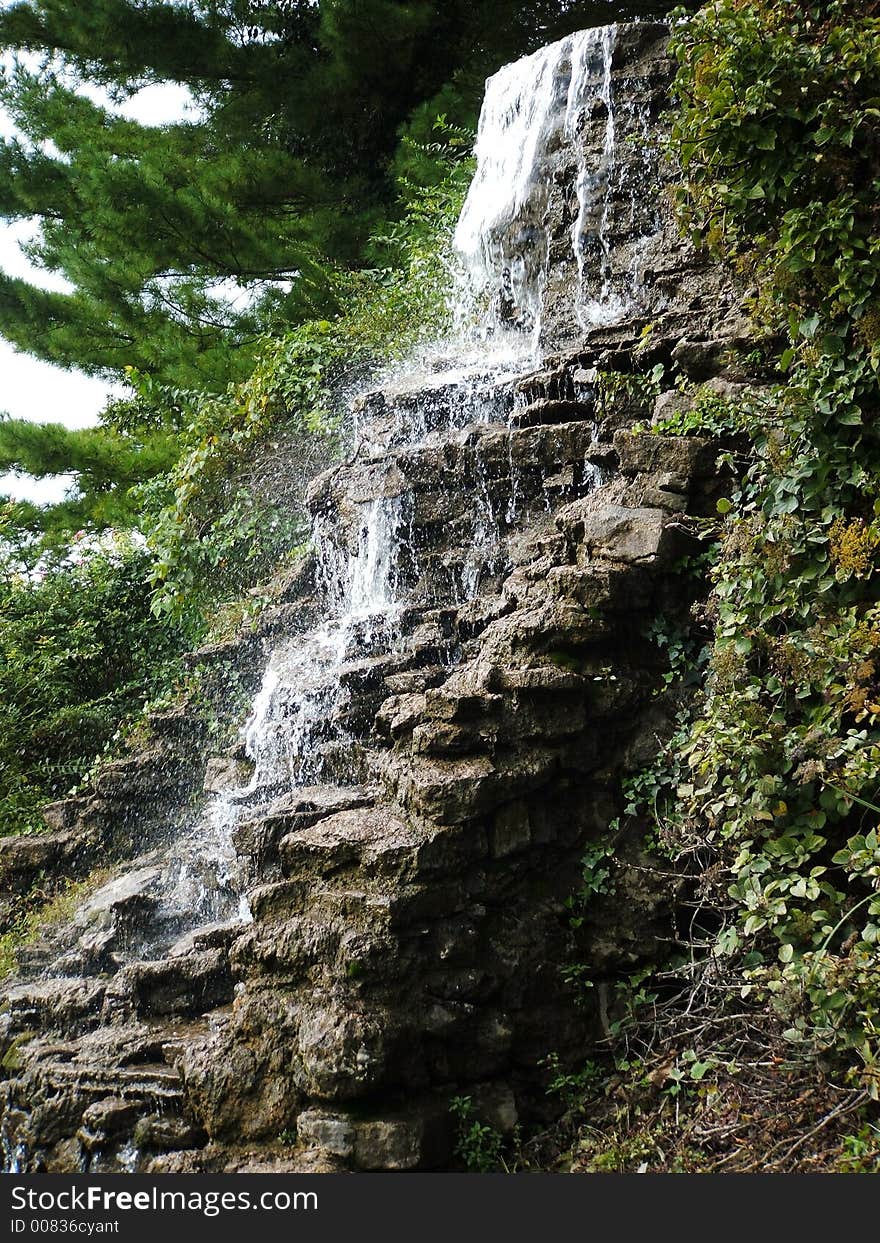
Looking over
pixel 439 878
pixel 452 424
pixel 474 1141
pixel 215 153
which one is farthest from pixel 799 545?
pixel 215 153

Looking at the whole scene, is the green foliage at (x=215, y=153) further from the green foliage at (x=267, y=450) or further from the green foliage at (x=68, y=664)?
the green foliage at (x=68, y=664)

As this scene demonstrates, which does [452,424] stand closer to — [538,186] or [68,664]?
[538,186]

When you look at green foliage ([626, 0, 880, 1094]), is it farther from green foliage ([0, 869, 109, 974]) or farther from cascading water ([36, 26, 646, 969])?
green foliage ([0, 869, 109, 974])

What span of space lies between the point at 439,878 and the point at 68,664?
6.35 metres

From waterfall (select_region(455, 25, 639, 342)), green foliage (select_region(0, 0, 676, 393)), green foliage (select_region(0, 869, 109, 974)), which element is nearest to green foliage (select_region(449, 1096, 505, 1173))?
green foliage (select_region(0, 869, 109, 974))

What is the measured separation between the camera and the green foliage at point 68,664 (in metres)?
9.01

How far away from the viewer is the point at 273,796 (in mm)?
6066

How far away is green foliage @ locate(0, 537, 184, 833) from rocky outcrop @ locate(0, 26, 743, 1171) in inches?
118

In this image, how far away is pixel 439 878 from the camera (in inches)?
168

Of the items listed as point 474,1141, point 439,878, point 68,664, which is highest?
point 68,664

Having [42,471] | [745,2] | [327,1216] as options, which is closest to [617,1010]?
[327,1216]

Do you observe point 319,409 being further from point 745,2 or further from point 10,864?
point 745,2

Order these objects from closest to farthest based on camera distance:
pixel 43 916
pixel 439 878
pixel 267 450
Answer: pixel 439 878, pixel 43 916, pixel 267 450

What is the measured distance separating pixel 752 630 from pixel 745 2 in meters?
2.56
